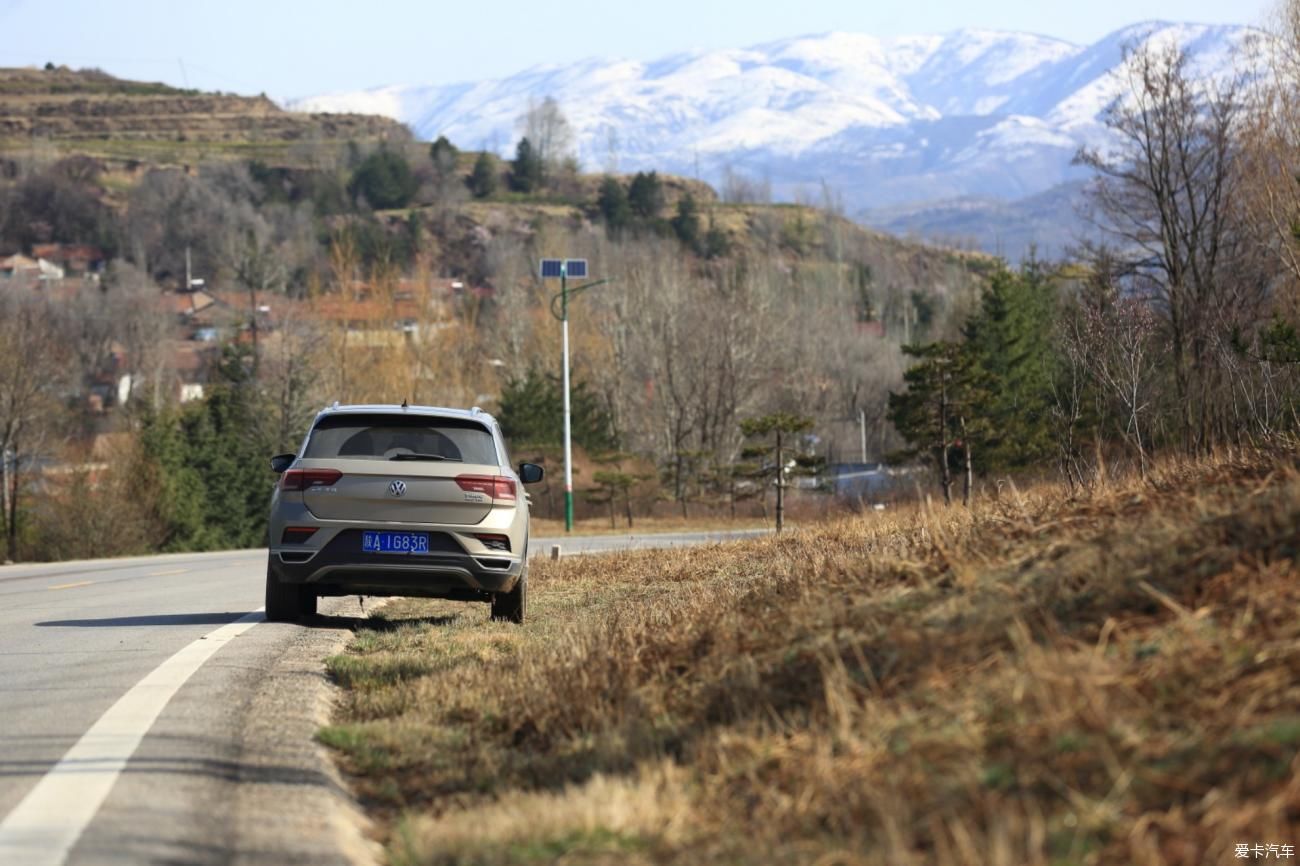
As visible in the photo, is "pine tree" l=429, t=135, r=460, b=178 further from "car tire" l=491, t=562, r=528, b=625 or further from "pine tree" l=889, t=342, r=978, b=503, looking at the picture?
"car tire" l=491, t=562, r=528, b=625

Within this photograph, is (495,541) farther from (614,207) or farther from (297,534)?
(614,207)

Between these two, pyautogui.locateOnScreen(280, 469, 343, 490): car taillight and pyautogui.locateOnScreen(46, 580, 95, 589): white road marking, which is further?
pyautogui.locateOnScreen(46, 580, 95, 589): white road marking

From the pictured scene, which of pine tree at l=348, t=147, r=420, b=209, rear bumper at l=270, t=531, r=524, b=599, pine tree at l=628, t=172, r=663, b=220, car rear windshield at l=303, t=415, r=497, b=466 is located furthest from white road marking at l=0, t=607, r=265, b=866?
pine tree at l=348, t=147, r=420, b=209

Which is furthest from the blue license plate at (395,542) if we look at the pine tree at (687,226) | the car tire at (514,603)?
the pine tree at (687,226)

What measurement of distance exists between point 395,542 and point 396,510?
0.24 meters

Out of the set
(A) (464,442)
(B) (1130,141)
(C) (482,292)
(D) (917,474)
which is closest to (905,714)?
(A) (464,442)

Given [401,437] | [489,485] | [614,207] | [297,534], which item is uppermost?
[614,207]

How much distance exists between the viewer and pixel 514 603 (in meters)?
13.4

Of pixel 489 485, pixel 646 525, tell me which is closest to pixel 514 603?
pixel 489 485

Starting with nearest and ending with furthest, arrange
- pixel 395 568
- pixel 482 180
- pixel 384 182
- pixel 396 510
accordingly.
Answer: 1. pixel 395 568
2. pixel 396 510
3. pixel 384 182
4. pixel 482 180

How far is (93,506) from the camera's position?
54.9 m

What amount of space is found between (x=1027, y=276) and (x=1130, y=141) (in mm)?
12506

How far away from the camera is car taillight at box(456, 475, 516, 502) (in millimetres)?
12812

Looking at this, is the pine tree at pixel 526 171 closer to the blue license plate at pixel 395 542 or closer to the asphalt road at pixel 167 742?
the asphalt road at pixel 167 742
